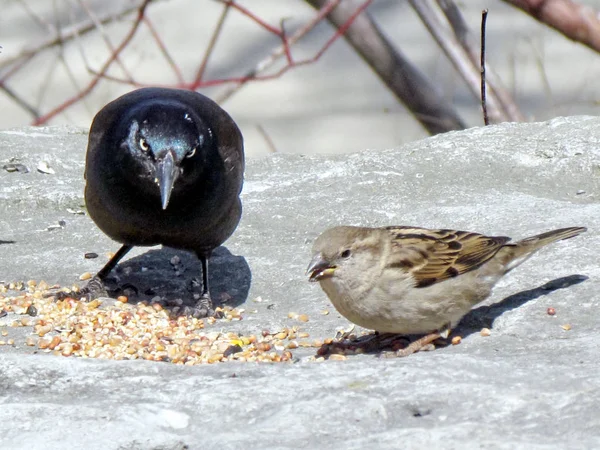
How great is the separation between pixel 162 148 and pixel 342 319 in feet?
3.28

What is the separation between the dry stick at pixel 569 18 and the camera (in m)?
5.29

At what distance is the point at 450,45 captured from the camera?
679cm

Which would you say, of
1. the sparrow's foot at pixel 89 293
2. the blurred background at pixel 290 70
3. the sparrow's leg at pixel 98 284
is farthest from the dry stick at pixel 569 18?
the blurred background at pixel 290 70

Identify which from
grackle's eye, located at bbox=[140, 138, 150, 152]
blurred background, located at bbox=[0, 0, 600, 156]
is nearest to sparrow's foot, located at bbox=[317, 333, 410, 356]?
grackle's eye, located at bbox=[140, 138, 150, 152]

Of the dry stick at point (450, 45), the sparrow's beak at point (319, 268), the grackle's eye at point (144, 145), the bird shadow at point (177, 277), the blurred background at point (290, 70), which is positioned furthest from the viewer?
the blurred background at point (290, 70)

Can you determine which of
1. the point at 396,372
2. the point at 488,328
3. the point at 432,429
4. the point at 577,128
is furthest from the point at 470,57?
the point at 432,429

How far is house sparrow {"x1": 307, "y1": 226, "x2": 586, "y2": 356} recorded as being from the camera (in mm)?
4199

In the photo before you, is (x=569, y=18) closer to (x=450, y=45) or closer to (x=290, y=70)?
(x=450, y=45)

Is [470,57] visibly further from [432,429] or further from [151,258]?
[432,429]

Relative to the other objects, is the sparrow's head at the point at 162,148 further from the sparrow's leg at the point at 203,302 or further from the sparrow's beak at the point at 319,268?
the sparrow's beak at the point at 319,268

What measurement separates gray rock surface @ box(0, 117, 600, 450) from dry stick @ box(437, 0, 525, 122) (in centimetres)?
47

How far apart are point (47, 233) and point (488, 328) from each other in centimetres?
246

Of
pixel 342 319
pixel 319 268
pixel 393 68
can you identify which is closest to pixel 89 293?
pixel 342 319

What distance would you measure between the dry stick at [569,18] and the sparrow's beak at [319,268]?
1811mm
